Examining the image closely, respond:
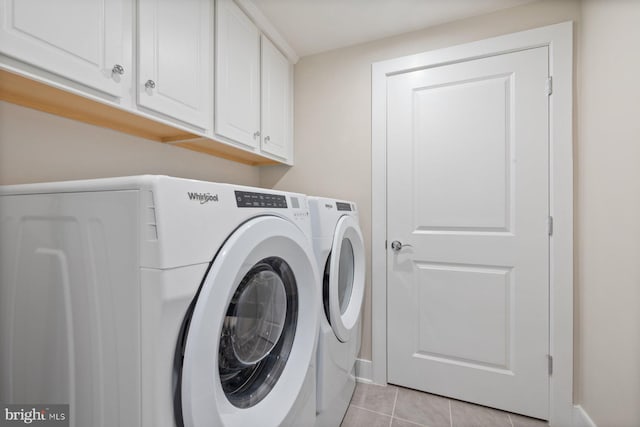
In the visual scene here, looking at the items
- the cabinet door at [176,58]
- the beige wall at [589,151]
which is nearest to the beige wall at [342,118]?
the beige wall at [589,151]

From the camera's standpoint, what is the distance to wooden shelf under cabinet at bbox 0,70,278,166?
854mm

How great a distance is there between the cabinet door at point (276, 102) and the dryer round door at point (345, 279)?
0.78m

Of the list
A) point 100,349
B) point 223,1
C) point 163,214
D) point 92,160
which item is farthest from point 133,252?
point 223,1

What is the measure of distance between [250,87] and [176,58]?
51 centimetres

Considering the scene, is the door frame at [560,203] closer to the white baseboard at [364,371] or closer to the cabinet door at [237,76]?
the white baseboard at [364,371]

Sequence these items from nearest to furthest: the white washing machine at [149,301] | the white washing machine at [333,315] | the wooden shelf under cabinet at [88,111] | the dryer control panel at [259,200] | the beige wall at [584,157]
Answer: the white washing machine at [149,301] → the dryer control panel at [259,200] → the wooden shelf under cabinet at [88,111] → the beige wall at [584,157] → the white washing machine at [333,315]

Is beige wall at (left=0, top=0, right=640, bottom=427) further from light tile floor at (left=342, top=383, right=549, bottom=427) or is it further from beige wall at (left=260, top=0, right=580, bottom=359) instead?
light tile floor at (left=342, top=383, right=549, bottom=427)

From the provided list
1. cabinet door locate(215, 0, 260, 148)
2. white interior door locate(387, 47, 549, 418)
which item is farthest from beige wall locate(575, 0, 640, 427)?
cabinet door locate(215, 0, 260, 148)

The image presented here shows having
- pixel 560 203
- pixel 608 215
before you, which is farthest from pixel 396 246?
pixel 608 215

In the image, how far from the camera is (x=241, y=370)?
0.83 meters

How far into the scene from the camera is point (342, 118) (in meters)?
2.01

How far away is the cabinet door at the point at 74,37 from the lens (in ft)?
2.41

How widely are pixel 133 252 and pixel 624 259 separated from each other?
167 cm

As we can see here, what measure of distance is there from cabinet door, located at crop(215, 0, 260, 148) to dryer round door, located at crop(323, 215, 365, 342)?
774 millimetres
